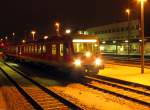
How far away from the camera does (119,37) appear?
86.8 metres

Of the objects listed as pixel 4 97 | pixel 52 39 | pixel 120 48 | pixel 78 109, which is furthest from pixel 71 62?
pixel 120 48

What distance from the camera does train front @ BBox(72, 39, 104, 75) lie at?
21.0 metres

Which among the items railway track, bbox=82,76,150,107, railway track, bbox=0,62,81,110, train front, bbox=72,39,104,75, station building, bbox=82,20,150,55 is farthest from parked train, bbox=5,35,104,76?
station building, bbox=82,20,150,55

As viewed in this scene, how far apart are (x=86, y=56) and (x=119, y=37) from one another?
218 feet

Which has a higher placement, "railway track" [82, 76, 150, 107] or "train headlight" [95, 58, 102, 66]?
"train headlight" [95, 58, 102, 66]

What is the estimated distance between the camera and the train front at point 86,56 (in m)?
21.0

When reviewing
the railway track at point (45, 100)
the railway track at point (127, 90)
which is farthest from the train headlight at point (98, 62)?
the railway track at point (45, 100)

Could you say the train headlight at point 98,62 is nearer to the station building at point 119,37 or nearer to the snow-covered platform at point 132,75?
the snow-covered platform at point 132,75

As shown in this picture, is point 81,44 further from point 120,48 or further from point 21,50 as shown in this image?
point 120,48

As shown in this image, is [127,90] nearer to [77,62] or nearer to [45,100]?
[45,100]

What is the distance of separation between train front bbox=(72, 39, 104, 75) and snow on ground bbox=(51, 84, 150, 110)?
2.69 metres

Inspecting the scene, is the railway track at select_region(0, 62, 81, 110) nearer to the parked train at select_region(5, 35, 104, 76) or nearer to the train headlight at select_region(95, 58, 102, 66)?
the parked train at select_region(5, 35, 104, 76)

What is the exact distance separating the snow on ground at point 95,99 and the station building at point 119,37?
46373mm

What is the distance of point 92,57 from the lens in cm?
2166
